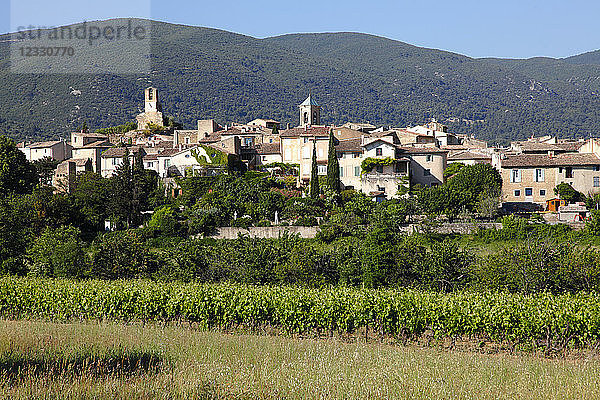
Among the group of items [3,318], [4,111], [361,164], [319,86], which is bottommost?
[3,318]

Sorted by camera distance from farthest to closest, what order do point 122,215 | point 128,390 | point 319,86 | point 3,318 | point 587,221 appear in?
point 319,86, point 122,215, point 587,221, point 3,318, point 128,390

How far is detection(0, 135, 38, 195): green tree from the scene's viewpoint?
4841cm

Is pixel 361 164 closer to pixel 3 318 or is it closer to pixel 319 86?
pixel 3 318

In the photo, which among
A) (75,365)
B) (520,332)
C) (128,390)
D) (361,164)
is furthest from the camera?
(361,164)

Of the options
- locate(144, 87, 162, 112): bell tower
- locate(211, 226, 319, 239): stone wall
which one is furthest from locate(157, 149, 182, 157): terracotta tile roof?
locate(144, 87, 162, 112): bell tower

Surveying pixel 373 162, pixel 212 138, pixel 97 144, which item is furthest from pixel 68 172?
pixel 373 162

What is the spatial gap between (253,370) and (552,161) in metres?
40.1

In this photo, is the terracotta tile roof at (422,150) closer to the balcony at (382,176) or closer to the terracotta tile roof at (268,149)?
the balcony at (382,176)

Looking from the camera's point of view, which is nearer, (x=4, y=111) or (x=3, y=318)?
(x=3, y=318)

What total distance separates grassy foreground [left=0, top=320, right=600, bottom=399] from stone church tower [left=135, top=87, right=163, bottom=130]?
243 ft

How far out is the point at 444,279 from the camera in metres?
24.6

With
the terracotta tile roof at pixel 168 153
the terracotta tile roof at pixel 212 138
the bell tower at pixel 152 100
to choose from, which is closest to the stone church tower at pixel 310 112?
the bell tower at pixel 152 100

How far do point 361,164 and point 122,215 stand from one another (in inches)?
699

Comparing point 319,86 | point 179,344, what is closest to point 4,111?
point 319,86
